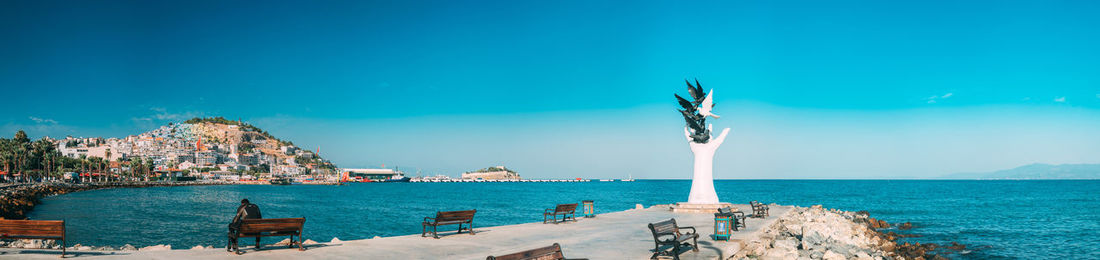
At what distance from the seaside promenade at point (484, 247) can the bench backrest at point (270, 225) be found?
47 centimetres

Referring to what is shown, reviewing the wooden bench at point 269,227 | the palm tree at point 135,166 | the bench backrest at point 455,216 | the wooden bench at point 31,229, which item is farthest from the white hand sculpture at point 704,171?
the palm tree at point 135,166

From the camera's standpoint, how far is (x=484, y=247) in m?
12.9

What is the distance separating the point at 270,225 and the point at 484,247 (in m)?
4.36

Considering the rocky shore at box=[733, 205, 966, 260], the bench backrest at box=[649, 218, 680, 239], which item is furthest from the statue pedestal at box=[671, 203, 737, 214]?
the bench backrest at box=[649, 218, 680, 239]

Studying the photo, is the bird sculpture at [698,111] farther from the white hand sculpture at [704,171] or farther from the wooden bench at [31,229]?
the wooden bench at [31,229]

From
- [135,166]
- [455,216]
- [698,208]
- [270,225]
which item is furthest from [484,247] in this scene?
[135,166]

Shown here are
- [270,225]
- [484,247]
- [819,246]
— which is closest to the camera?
[270,225]

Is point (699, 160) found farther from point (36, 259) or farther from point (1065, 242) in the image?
point (36, 259)

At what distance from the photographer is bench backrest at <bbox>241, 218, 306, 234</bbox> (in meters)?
11.0

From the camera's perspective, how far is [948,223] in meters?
36.3

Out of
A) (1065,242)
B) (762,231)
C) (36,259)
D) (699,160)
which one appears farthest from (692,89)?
(36,259)

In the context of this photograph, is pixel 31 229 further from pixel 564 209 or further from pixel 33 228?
pixel 564 209

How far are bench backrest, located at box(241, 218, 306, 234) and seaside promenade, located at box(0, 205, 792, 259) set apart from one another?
18.4 inches

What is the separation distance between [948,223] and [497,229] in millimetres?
32963
